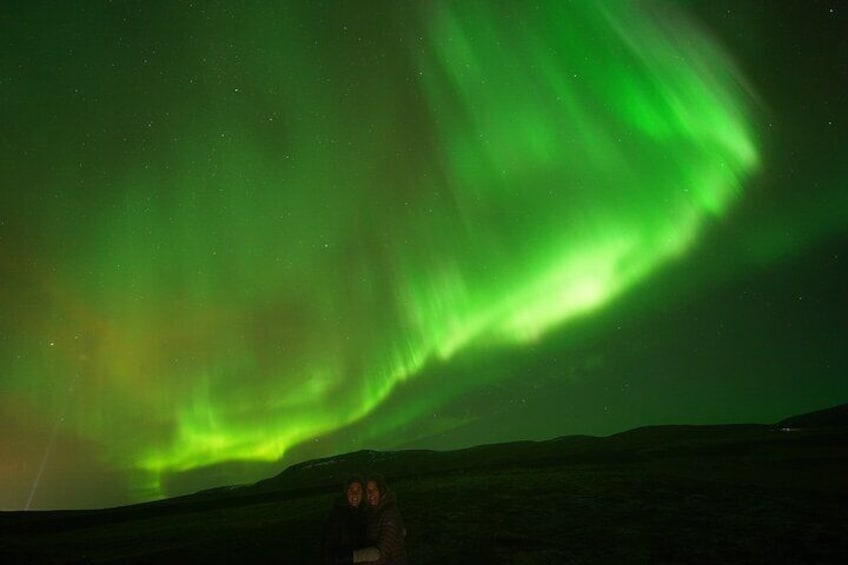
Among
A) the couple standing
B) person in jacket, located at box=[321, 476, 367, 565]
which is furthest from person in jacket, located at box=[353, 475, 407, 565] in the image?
person in jacket, located at box=[321, 476, 367, 565]

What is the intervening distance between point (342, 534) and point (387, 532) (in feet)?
2.35

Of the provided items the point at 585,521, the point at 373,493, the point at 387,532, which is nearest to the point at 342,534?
the point at 387,532

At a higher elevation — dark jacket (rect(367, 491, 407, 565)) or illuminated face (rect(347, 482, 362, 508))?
illuminated face (rect(347, 482, 362, 508))

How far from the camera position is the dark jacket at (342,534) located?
850cm

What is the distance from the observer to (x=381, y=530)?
8.96 meters

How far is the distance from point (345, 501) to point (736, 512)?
18531 millimetres

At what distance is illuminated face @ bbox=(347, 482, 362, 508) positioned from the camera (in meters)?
9.09

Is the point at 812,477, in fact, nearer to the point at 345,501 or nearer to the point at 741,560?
the point at 741,560

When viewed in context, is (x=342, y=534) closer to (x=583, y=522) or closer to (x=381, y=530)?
(x=381, y=530)

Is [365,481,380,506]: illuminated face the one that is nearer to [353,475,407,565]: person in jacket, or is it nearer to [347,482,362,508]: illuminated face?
[353,475,407,565]: person in jacket

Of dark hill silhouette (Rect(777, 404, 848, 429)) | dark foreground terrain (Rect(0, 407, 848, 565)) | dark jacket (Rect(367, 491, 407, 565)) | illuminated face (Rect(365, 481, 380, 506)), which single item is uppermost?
illuminated face (Rect(365, 481, 380, 506))

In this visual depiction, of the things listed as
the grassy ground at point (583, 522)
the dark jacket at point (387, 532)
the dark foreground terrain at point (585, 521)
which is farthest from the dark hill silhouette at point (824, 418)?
the dark jacket at point (387, 532)

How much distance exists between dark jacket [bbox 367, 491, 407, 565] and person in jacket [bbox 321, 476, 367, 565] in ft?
0.52

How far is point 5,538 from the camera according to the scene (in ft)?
131
